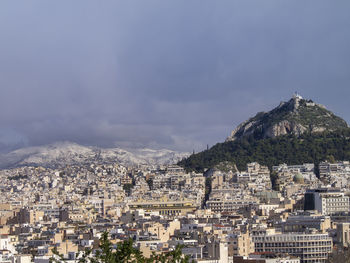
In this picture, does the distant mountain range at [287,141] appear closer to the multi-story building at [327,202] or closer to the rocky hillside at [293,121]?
the rocky hillside at [293,121]

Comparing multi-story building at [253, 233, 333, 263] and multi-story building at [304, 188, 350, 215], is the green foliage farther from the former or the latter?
multi-story building at [253, 233, 333, 263]

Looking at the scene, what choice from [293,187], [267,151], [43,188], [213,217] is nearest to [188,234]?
[213,217]

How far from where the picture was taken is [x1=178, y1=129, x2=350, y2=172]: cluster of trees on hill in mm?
157250

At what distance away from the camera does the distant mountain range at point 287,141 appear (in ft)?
520

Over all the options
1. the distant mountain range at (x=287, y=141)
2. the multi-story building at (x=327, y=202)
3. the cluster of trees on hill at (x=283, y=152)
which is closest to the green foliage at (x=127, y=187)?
the cluster of trees on hill at (x=283, y=152)

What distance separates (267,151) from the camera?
164000 mm

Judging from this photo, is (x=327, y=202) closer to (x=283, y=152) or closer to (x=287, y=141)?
(x=283, y=152)

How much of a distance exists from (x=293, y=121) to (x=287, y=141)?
1097 cm

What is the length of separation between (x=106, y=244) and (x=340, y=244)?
45891mm

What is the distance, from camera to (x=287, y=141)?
164625mm

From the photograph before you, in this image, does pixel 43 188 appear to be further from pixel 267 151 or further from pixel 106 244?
pixel 106 244

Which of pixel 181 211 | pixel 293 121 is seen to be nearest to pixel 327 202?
pixel 181 211

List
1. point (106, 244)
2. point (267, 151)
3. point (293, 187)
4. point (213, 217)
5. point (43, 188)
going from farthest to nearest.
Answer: point (267, 151), point (43, 188), point (293, 187), point (213, 217), point (106, 244)

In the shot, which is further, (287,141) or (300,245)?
(287,141)
